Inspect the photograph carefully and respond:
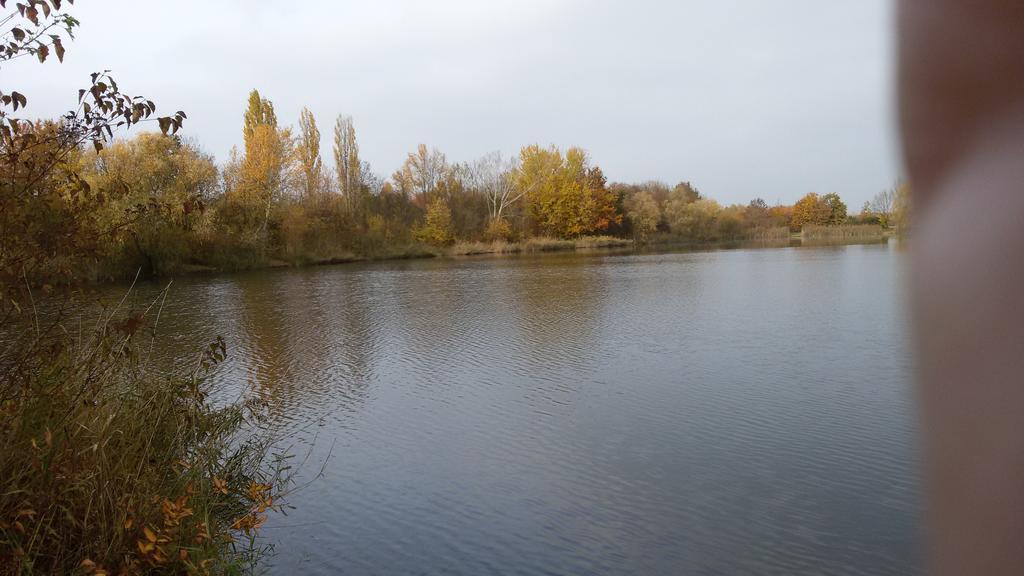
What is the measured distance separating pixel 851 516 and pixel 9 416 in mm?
6650

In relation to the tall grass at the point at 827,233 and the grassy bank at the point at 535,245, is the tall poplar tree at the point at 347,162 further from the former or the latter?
the tall grass at the point at 827,233

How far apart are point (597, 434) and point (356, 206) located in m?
49.5

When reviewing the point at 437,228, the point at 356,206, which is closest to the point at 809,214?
the point at 437,228

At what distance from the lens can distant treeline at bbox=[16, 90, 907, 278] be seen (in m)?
36.6

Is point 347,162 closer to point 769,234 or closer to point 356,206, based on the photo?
point 356,206

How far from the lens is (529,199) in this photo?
6556 centimetres

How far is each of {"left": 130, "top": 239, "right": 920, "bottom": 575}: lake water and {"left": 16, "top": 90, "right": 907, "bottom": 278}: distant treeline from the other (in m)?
10.7

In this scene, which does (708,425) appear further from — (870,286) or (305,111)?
(305,111)

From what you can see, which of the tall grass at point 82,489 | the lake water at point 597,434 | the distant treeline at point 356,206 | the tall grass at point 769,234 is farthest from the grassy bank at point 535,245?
the tall grass at point 82,489

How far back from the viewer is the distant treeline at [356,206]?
3656cm

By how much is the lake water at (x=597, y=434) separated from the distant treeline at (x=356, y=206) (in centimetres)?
1070

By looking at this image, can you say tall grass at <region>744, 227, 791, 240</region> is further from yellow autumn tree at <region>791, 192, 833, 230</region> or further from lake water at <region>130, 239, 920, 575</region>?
lake water at <region>130, 239, 920, 575</region>

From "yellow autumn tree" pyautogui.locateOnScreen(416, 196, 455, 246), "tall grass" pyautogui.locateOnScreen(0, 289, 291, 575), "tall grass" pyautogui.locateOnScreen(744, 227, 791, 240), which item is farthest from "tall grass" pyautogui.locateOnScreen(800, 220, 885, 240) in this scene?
"tall grass" pyautogui.locateOnScreen(0, 289, 291, 575)

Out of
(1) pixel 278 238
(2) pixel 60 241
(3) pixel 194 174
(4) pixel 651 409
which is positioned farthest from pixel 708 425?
(1) pixel 278 238
